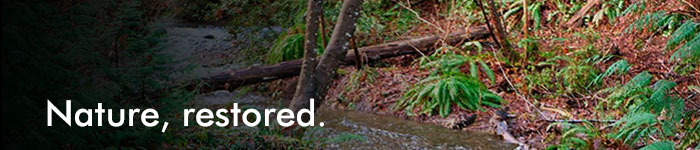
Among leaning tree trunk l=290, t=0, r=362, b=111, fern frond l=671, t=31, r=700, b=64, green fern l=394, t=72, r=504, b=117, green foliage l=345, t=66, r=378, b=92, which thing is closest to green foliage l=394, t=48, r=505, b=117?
green fern l=394, t=72, r=504, b=117

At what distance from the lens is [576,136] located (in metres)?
6.39

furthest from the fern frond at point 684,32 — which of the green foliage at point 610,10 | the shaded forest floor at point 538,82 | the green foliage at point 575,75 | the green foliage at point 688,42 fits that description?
the green foliage at point 610,10

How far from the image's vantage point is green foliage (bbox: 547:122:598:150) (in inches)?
240

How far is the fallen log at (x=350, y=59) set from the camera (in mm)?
8430

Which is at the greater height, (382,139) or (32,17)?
(32,17)

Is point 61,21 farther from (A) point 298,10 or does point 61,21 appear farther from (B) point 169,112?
(A) point 298,10

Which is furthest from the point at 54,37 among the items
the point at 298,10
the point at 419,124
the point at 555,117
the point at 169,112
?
the point at 298,10

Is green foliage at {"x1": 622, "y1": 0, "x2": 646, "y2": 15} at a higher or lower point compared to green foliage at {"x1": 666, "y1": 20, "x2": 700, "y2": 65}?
higher

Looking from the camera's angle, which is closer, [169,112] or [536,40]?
[169,112]

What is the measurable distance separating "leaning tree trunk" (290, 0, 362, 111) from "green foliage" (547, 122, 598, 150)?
203 cm

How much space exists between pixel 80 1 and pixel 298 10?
7091mm

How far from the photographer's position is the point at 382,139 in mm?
6930

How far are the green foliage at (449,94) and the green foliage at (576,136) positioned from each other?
1.38 metres

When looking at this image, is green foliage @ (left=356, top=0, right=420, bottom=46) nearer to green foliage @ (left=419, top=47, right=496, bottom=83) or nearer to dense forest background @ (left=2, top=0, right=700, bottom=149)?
dense forest background @ (left=2, top=0, right=700, bottom=149)
